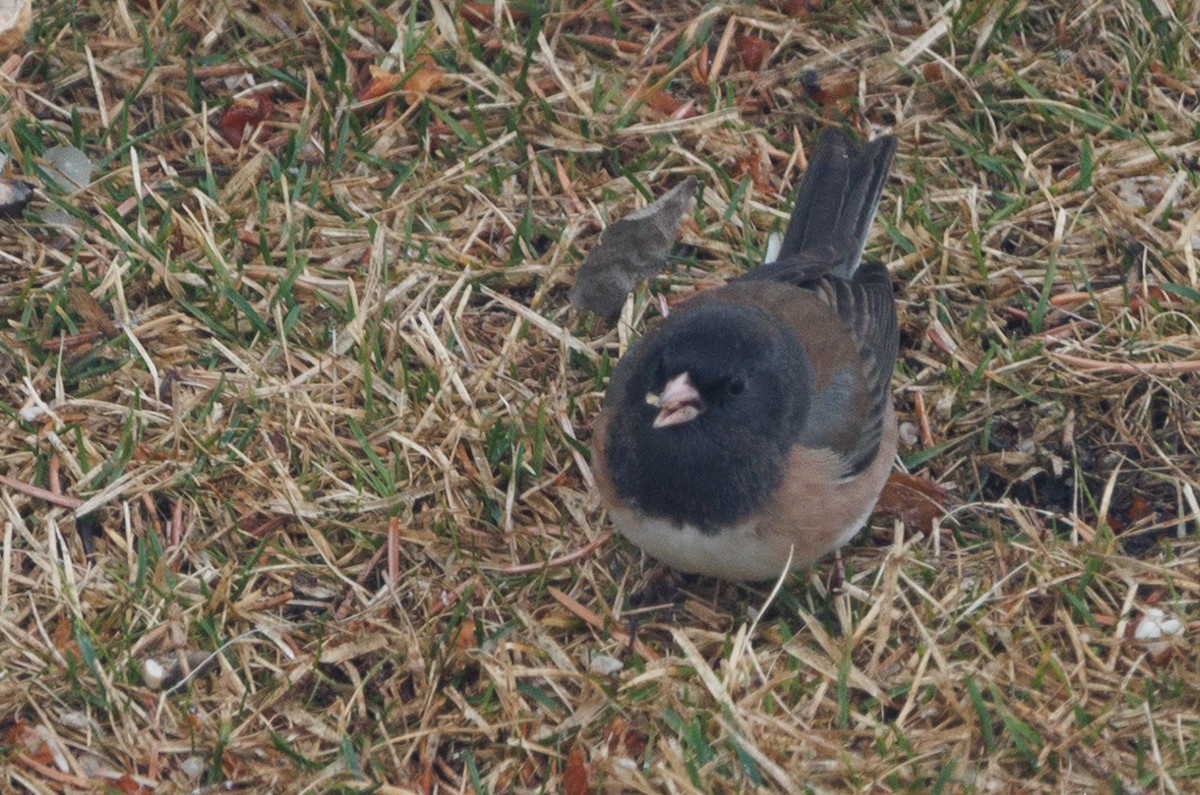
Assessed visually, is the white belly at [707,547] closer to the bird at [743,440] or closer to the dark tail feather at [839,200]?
the bird at [743,440]

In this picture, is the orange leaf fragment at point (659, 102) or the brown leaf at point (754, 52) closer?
the orange leaf fragment at point (659, 102)

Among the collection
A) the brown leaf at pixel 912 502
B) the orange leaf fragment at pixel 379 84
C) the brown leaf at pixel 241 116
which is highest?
the orange leaf fragment at pixel 379 84

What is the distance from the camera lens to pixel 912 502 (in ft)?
10.3

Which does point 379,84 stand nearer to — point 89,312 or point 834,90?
point 89,312

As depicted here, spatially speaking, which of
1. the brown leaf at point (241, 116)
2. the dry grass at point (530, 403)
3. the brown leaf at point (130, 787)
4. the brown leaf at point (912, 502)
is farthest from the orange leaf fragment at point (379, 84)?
the brown leaf at point (130, 787)

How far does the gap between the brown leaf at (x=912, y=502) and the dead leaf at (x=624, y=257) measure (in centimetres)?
73

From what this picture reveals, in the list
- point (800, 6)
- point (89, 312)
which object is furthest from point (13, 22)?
point (800, 6)

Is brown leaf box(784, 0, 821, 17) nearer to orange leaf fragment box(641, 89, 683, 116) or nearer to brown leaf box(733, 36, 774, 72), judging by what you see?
brown leaf box(733, 36, 774, 72)

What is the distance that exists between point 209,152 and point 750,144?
1294 millimetres

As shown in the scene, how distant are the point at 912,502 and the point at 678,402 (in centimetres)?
68

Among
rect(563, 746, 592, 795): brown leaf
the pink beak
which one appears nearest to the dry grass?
rect(563, 746, 592, 795): brown leaf

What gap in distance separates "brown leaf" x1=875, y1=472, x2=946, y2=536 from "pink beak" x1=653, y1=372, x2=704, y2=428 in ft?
1.96

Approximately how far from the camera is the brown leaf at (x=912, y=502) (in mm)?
3139

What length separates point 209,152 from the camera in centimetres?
372
